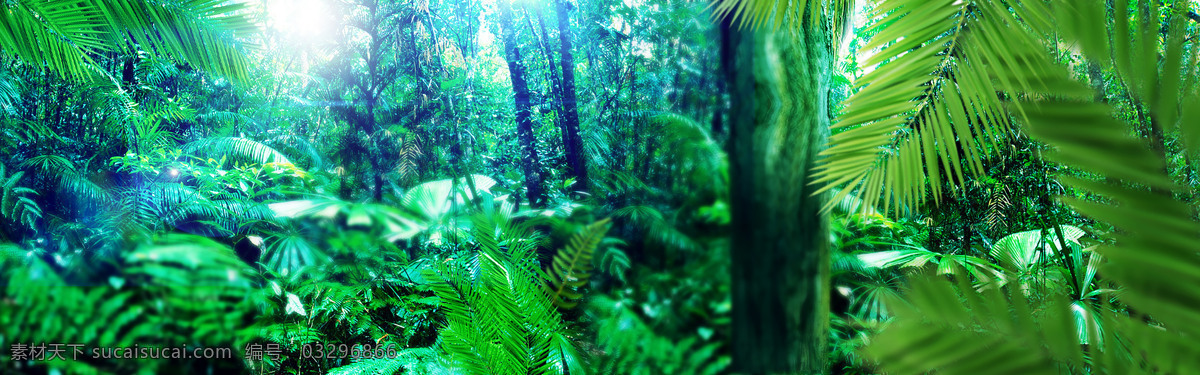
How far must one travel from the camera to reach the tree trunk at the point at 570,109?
1.10m

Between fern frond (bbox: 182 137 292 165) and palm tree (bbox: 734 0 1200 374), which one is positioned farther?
fern frond (bbox: 182 137 292 165)

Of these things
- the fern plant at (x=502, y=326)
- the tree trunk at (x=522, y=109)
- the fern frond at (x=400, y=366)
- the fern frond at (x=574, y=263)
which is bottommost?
the fern frond at (x=400, y=366)

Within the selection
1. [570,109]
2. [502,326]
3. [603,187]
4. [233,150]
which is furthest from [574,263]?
[233,150]

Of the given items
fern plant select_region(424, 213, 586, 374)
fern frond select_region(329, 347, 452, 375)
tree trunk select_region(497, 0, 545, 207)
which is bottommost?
fern frond select_region(329, 347, 452, 375)

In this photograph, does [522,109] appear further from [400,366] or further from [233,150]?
[233,150]

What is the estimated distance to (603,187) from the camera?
1.04 metres

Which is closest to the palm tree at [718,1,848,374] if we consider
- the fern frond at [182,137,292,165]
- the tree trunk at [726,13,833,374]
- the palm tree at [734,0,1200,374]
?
the tree trunk at [726,13,833,374]

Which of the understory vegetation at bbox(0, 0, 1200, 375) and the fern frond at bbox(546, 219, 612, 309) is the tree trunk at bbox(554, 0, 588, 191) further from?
the fern frond at bbox(546, 219, 612, 309)

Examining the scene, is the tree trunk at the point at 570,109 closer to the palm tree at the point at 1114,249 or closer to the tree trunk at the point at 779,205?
the tree trunk at the point at 779,205

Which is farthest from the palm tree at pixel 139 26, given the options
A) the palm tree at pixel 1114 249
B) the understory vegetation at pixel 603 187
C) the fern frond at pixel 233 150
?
the fern frond at pixel 233 150

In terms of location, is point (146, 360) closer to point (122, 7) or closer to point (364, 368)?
point (122, 7)

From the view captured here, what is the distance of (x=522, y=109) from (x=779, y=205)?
72 centimetres

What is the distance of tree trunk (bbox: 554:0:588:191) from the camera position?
43.4 inches

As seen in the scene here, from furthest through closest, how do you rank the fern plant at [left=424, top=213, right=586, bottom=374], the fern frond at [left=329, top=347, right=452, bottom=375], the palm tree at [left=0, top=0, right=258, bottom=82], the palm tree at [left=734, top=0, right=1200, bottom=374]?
the fern frond at [left=329, top=347, right=452, bottom=375] → the fern plant at [left=424, top=213, right=586, bottom=374] → the palm tree at [left=0, top=0, right=258, bottom=82] → the palm tree at [left=734, top=0, right=1200, bottom=374]
